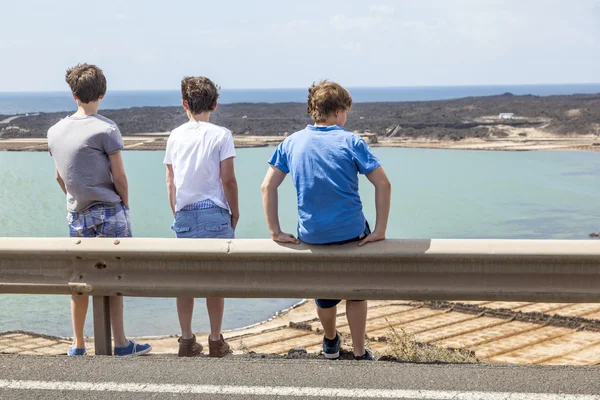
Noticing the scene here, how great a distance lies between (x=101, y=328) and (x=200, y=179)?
107 centimetres

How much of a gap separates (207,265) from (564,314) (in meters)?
15.1

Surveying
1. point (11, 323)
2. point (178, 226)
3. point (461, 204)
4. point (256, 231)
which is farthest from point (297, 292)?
point (461, 204)

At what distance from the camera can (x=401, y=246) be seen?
5164mm

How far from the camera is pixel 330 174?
5.27 metres

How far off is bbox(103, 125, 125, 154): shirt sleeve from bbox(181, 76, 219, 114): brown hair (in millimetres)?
464

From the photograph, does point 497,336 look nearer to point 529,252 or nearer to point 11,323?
point 11,323

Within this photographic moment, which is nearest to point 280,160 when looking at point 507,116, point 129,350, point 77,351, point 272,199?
point 272,199

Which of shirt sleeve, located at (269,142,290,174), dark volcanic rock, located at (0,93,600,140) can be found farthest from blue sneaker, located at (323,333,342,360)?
dark volcanic rock, located at (0,93,600,140)

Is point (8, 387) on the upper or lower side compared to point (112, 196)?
lower

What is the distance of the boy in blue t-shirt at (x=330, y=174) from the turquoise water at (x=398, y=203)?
542 inches

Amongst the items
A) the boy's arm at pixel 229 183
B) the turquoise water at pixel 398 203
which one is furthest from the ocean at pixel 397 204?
the boy's arm at pixel 229 183

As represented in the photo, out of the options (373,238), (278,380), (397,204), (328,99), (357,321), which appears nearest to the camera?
(278,380)

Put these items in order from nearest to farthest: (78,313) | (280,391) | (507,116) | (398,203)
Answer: (280,391)
(78,313)
(398,203)
(507,116)

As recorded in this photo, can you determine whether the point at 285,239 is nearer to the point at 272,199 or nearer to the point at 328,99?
the point at 272,199
